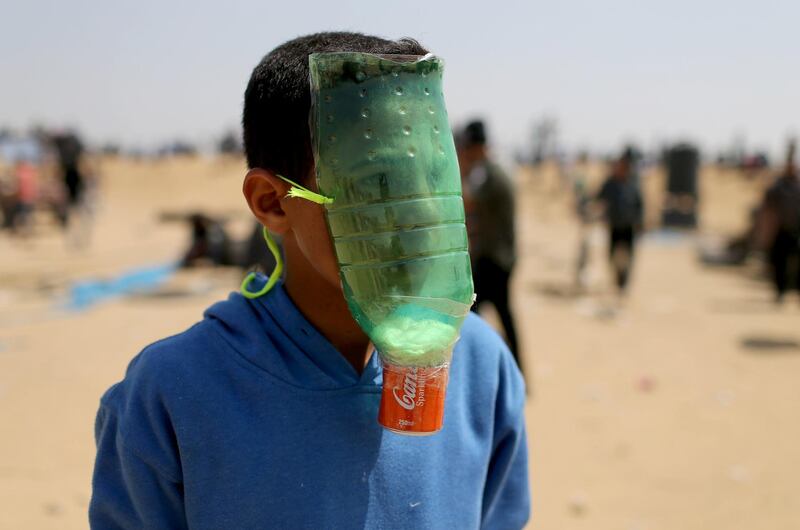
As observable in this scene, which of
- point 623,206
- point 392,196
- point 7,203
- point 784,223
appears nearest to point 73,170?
point 7,203

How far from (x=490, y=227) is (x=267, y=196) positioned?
4032mm

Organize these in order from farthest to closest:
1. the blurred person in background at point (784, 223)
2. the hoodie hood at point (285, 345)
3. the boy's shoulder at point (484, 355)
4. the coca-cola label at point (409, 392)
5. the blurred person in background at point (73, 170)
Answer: the blurred person in background at point (73, 170), the blurred person in background at point (784, 223), the boy's shoulder at point (484, 355), the hoodie hood at point (285, 345), the coca-cola label at point (409, 392)

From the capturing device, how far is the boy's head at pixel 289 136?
3.77 ft

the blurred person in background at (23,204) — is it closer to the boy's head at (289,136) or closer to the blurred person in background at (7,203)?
the blurred person in background at (7,203)

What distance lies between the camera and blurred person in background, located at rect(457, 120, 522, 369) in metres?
5.13

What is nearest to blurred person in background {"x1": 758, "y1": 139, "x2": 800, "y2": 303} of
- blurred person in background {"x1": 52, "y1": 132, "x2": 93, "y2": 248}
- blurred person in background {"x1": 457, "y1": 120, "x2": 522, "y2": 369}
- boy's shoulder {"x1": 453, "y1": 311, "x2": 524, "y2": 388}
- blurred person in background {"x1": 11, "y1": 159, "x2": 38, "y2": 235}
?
blurred person in background {"x1": 457, "y1": 120, "x2": 522, "y2": 369}

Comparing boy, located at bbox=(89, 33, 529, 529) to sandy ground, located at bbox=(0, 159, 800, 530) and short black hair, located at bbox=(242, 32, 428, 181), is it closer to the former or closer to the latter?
short black hair, located at bbox=(242, 32, 428, 181)

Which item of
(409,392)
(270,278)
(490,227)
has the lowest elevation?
(490,227)

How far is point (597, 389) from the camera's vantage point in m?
5.62

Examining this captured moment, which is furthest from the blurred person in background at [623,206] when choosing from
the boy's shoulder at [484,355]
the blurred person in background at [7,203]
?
the blurred person in background at [7,203]

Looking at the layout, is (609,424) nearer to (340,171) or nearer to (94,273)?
(340,171)

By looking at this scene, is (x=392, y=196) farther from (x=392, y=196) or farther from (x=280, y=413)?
(x=280, y=413)

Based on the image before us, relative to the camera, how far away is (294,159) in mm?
1165

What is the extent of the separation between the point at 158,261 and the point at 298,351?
37.6ft
